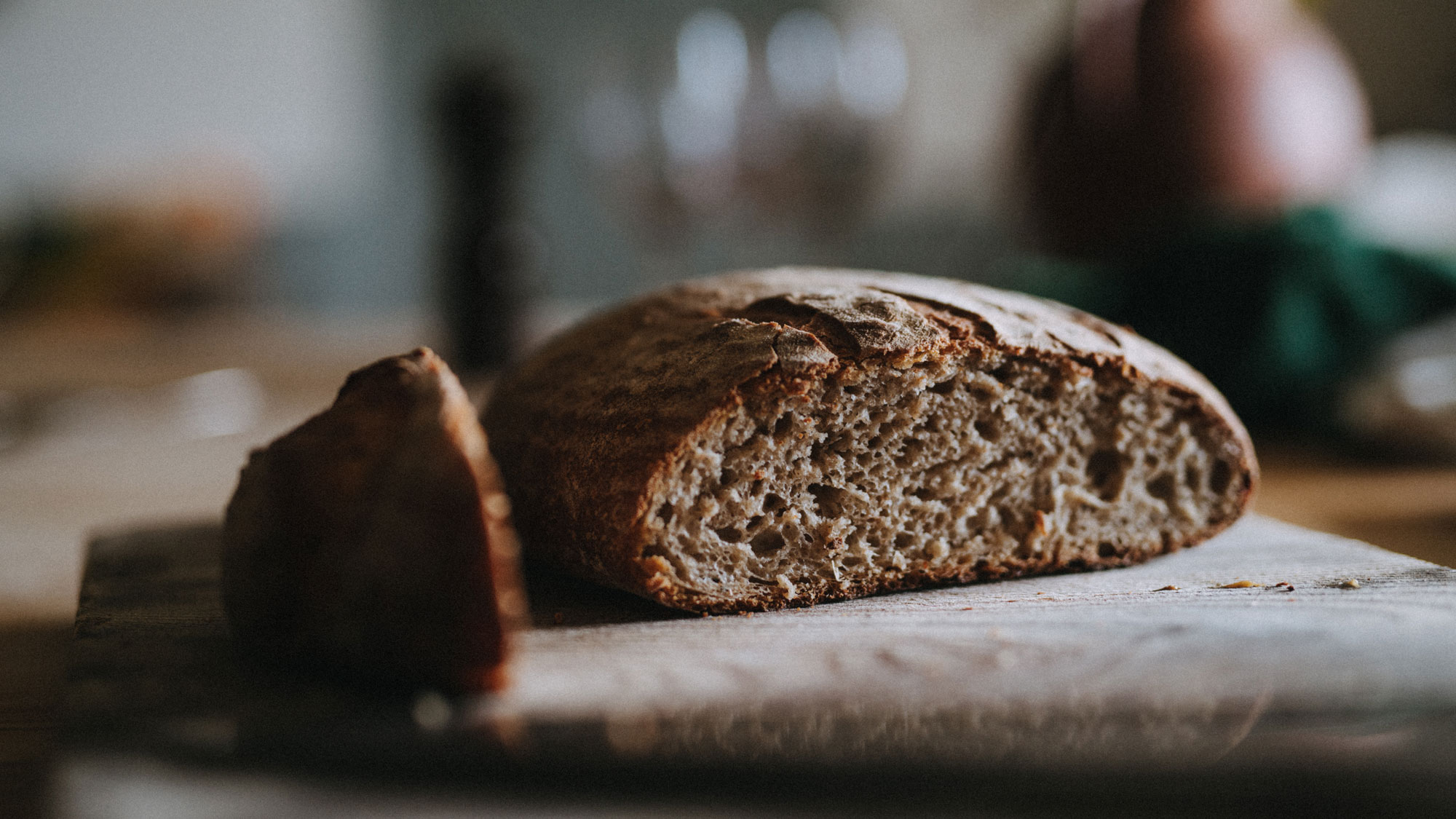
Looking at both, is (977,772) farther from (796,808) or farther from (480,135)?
(480,135)

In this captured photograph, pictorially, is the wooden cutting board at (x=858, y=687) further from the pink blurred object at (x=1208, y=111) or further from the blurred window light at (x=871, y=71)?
the blurred window light at (x=871, y=71)

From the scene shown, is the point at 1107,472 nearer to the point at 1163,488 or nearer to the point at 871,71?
the point at 1163,488

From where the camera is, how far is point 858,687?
756mm

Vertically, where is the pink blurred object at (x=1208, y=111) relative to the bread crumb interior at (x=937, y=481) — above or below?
above

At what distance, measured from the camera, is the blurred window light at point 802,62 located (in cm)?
244

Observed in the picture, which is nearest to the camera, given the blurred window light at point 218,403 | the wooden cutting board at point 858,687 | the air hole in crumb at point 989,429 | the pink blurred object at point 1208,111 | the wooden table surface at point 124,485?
the wooden cutting board at point 858,687

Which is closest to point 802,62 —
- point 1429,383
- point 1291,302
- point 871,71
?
point 871,71

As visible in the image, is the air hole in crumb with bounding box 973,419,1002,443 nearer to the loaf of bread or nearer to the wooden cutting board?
the wooden cutting board

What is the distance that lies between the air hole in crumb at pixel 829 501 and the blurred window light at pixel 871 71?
1.61 meters

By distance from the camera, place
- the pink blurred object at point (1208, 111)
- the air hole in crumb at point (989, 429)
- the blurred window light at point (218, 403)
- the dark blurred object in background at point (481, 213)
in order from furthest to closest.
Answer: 1. the dark blurred object in background at point (481, 213)
2. the blurred window light at point (218, 403)
3. the pink blurred object at point (1208, 111)
4. the air hole in crumb at point (989, 429)

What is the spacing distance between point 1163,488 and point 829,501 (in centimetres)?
38

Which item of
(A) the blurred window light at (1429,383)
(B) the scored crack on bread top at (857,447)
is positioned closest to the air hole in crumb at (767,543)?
(B) the scored crack on bread top at (857,447)

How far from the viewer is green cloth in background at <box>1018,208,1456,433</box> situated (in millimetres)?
2070

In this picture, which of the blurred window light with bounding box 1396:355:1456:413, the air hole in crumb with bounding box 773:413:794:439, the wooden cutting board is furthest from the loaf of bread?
the blurred window light with bounding box 1396:355:1456:413
